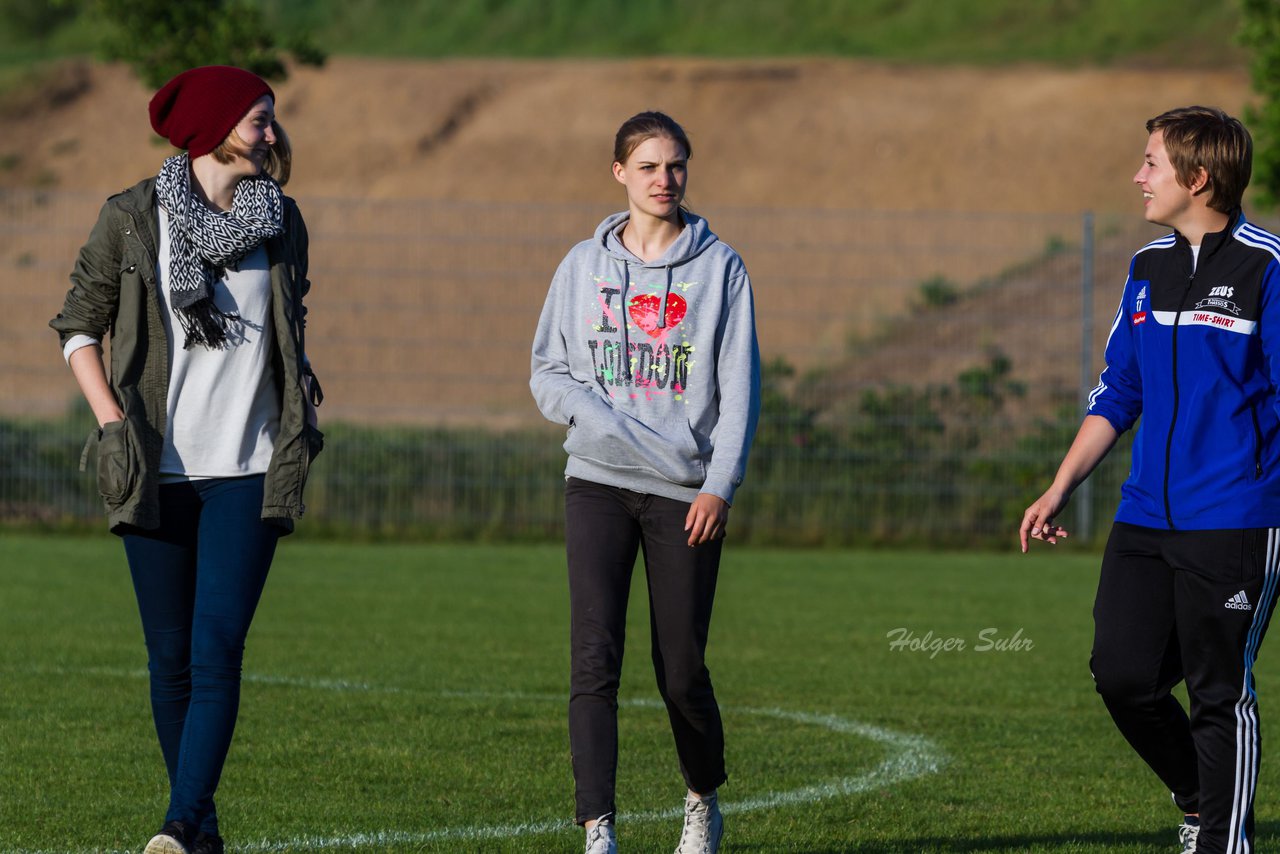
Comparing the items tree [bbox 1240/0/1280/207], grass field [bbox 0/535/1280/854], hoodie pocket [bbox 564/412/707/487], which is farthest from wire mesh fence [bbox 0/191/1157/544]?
hoodie pocket [bbox 564/412/707/487]

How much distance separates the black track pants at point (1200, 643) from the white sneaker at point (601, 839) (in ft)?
4.51

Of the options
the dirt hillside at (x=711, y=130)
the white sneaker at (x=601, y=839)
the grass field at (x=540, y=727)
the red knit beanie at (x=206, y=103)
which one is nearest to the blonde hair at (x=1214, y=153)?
the grass field at (x=540, y=727)

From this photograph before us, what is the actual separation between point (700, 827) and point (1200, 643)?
1.43 metres

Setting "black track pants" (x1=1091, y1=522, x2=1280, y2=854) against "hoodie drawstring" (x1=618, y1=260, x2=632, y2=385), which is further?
"hoodie drawstring" (x1=618, y1=260, x2=632, y2=385)

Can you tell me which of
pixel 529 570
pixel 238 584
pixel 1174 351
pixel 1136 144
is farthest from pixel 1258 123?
pixel 1136 144

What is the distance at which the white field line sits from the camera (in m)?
5.61

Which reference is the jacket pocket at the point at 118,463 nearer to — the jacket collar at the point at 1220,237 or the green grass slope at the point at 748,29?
the jacket collar at the point at 1220,237

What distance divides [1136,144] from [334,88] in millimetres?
21852

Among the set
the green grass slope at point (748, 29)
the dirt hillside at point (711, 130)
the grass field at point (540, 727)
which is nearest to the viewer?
the grass field at point (540, 727)

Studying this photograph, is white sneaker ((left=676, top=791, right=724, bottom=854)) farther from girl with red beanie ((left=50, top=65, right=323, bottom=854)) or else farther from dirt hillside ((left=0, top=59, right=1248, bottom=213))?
dirt hillside ((left=0, top=59, right=1248, bottom=213))

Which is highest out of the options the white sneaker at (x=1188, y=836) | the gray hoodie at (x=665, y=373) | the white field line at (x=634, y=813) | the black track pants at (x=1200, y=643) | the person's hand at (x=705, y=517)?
the gray hoodie at (x=665, y=373)

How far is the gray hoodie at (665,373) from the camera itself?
17.2 feet

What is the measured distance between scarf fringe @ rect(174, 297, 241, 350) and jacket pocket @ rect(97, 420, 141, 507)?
270 mm

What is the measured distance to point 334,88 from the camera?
54000 mm
